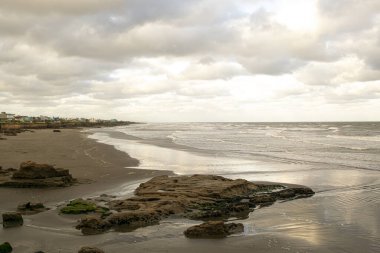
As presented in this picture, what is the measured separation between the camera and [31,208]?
1226 centimetres

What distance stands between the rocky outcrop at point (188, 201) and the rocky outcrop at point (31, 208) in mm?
2101

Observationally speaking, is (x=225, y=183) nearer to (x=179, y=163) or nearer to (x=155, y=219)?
(x=155, y=219)

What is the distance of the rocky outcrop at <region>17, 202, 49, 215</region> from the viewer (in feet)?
39.5

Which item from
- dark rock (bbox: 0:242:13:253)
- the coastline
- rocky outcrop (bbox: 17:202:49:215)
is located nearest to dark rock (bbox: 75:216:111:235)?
dark rock (bbox: 0:242:13:253)

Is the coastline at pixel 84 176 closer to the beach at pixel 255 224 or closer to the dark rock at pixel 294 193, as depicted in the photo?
the beach at pixel 255 224

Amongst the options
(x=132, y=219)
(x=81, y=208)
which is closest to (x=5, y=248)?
(x=132, y=219)

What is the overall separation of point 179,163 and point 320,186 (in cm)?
1129

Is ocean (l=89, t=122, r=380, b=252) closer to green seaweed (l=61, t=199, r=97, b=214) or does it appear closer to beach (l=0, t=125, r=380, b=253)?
beach (l=0, t=125, r=380, b=253)

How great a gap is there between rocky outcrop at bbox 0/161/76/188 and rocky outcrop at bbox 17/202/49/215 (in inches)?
153

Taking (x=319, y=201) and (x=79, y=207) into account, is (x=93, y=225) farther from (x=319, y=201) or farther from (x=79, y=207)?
(x=319, y=201)

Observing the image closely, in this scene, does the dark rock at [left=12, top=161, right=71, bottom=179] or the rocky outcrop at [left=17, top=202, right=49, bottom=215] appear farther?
the dark rock at [left=12, top=161, right=71, bottom=179]

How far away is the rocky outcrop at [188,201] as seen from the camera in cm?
1082

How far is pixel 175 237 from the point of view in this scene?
967cm

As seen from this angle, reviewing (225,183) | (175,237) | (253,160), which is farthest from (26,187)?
(253,160)
